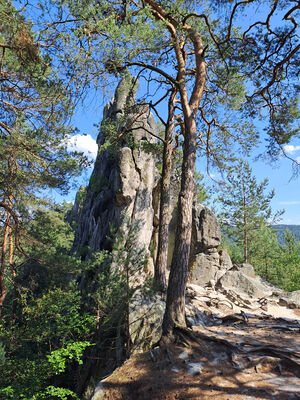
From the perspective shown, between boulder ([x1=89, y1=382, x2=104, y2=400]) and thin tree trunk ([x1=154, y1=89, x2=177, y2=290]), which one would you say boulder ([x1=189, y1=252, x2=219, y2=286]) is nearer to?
thin tree trunk ([x1=154, y1=89, x2=177, y2=290])

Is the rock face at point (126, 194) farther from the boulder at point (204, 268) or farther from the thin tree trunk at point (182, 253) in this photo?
the thin tree trunk at point (182, 253)

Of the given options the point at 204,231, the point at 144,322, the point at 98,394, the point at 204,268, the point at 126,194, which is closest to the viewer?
the point at 98,394

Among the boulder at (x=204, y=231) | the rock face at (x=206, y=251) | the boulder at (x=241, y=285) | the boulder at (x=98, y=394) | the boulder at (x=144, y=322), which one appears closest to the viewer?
the boulder at (x=98, y=394)

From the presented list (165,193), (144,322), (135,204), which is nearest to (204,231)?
(135,204)

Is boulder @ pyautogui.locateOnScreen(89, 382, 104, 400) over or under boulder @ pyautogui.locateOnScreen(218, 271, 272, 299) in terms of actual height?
under

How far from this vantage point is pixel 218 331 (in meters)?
5.70

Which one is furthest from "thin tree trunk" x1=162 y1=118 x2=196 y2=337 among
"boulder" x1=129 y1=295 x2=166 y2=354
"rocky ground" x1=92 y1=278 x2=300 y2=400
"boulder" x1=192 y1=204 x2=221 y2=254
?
"boulder" x1=192 y1=204 x2=221 y2=254

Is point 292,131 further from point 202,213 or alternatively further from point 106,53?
point 202,213

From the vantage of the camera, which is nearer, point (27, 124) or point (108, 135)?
point (27, 124)

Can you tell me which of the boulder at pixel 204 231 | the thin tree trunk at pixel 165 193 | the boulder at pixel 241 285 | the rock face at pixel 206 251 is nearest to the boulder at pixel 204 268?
the rock face at pixel 206 251

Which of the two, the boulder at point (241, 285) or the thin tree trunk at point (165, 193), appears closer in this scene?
the thin tree trunk at point (165, 193)

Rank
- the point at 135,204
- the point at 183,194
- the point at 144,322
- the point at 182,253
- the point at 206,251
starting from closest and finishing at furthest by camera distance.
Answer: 1. the point at 182,253
2. the point at 183,194
3. the point at 144,322
4. the point at 135,204
5. the point at 206,251

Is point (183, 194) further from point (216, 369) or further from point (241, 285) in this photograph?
point (241, 285)

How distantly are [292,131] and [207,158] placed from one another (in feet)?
9.00
